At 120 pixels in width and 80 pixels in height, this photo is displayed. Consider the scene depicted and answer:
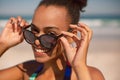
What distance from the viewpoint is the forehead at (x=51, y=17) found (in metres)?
1.89

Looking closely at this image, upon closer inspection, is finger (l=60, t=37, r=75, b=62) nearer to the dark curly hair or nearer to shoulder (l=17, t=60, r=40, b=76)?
the dark curly hair

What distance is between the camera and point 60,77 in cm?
210

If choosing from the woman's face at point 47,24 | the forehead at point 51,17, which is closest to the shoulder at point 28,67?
the woman's face at point 47,24

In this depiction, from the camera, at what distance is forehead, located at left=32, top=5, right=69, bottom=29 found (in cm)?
189

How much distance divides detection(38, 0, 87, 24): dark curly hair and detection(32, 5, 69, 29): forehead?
0.13 ft

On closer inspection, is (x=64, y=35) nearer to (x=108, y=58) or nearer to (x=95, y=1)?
(x=108, y=58)

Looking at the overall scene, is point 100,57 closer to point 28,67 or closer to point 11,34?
point 28,67

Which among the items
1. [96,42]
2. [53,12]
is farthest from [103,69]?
[53,12]

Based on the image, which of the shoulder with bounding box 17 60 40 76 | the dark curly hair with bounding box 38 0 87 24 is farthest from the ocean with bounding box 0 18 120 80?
the dark curly hair with bounding box 38 0 87 24

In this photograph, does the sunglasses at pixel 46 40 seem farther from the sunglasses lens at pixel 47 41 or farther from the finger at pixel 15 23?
the finger at pixel 15 23

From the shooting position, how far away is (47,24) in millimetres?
1882

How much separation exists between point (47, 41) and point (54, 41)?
0.14 feet

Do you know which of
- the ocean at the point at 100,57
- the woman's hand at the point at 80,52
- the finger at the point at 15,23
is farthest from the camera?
the ocean at the point at 100,57

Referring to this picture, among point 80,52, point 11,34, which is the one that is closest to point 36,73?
point 11,34
